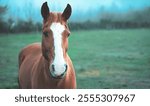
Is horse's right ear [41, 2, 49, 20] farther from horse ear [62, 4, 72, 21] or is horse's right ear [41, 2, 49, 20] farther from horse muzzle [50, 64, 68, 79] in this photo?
horse muzzle [50, 64, 68, 79]

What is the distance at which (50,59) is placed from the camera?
2740mm

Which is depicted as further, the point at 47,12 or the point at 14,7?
the point at 14,7

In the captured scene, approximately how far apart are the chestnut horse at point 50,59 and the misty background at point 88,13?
0.45 feet

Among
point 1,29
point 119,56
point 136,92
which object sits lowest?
point 136,92

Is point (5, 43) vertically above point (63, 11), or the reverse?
point (63, 11)

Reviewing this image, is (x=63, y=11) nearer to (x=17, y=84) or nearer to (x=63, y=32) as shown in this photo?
(x=63, y=32)

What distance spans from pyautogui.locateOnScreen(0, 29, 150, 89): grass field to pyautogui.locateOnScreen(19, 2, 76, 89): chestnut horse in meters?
0.10

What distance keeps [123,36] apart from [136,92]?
15.4 inches

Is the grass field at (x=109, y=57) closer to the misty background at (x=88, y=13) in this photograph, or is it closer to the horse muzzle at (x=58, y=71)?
the misty background at (x=88, y=13)

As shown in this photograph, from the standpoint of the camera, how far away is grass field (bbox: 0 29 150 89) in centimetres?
303

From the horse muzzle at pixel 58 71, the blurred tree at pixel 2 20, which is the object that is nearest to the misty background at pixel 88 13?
the blurred tree at pixel 2 20

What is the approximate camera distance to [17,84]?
307 centimetres

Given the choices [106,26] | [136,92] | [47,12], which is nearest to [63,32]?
[47,12]

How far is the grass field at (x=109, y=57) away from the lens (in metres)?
3.03
